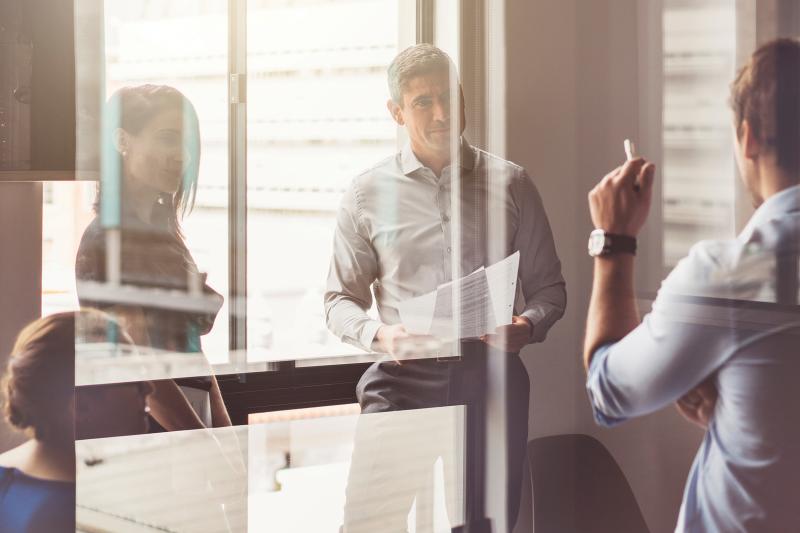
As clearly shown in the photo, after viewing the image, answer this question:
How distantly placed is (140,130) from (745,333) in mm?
960

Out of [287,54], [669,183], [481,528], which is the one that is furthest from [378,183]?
[481,528]

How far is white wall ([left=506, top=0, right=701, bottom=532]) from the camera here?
4.11 feet

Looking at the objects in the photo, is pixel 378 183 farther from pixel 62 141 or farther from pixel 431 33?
pixel 62 141

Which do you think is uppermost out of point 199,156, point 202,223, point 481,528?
point 199,156

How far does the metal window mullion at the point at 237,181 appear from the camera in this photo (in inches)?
48.3

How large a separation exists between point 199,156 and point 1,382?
46 cm

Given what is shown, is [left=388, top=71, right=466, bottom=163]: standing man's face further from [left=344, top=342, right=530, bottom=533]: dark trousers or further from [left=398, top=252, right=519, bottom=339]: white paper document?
[left=344, top=342, right=530, bottom=533]: dark trousers

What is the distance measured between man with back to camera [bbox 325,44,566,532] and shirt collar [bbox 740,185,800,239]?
312 mm

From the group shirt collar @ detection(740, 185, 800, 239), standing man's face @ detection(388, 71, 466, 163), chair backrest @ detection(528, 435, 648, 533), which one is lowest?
chair backrest @ detection(528, 435, 648, 533)

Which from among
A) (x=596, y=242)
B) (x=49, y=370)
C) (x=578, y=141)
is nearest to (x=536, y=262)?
(x=596, y=242)

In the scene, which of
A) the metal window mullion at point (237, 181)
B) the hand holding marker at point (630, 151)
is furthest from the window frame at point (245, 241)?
the hand holding marker at point (630, 151)

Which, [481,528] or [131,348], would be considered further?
[481,528]

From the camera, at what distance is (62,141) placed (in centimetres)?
120

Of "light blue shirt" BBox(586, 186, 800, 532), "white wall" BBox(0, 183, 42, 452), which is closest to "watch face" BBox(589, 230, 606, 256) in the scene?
"light blue shirt" BBox(586, 186, 800, 532)
